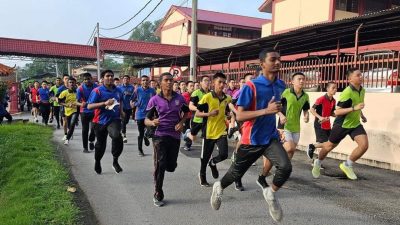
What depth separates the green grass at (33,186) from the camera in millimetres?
4816

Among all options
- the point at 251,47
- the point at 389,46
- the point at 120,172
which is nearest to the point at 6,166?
the point at 120,172

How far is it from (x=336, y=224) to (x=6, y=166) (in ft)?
20.5

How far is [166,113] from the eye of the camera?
5.76 meters

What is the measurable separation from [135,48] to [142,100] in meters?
22.1

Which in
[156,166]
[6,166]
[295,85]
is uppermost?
[295,85]

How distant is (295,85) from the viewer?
6.93 metres

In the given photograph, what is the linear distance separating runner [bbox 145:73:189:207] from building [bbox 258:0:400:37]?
58.5ft

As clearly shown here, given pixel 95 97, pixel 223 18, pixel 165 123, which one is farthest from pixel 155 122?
pixel 223 18

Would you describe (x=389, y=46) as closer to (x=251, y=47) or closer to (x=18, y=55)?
(x=251, y=47)

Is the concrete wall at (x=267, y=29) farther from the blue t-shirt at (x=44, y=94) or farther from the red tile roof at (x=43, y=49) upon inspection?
the blue t-shirt at (x=44, y=94)

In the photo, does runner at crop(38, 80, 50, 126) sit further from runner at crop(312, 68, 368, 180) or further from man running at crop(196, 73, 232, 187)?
runner at crop(312, 68, 368, 180)

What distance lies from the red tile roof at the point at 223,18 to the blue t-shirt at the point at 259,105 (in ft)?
110

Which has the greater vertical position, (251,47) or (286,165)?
(251,47)

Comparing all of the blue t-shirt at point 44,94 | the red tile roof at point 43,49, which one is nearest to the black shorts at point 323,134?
the blue t-shirt at point 44,94
